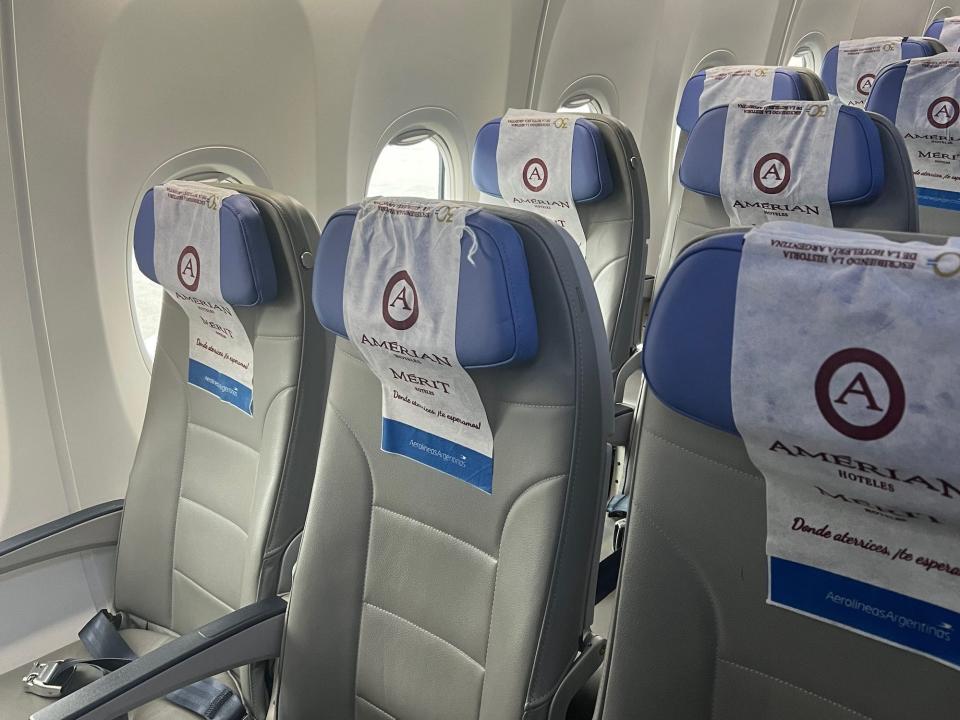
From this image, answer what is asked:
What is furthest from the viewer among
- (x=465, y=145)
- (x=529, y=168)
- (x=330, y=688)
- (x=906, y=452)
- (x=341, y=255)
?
(x=465, y=145)

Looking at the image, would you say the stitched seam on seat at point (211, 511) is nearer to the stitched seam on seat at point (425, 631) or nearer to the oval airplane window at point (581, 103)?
the stitched seam on seat at point (425, 631)

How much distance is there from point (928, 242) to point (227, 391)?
4.94ft

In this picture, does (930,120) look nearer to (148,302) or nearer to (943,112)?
(943,112)

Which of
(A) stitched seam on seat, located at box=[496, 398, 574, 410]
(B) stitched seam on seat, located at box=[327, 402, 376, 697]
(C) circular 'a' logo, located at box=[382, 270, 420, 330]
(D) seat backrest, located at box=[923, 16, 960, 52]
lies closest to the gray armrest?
(B) stitched seam on seat, located at box=[327, 402, 376, 697]

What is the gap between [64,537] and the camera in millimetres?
2096

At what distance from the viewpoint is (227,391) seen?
193 cm

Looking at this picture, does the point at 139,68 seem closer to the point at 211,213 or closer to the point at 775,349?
the point at 211,213

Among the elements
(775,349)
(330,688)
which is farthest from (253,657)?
(775,349)

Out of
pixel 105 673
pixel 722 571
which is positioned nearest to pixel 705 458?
pixel 722 571

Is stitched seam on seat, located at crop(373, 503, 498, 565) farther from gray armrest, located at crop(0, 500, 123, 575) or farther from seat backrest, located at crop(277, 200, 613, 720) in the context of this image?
gray armrest, located at crop(0, 500, 123, 575)

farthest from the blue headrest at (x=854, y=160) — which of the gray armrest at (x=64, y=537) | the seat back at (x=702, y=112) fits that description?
the gray armrest at (x=64, y=537)

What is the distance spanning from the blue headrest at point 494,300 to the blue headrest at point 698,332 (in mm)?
259

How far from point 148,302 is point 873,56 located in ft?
13.5

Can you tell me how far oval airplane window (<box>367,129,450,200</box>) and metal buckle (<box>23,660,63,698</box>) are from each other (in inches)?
83.3
